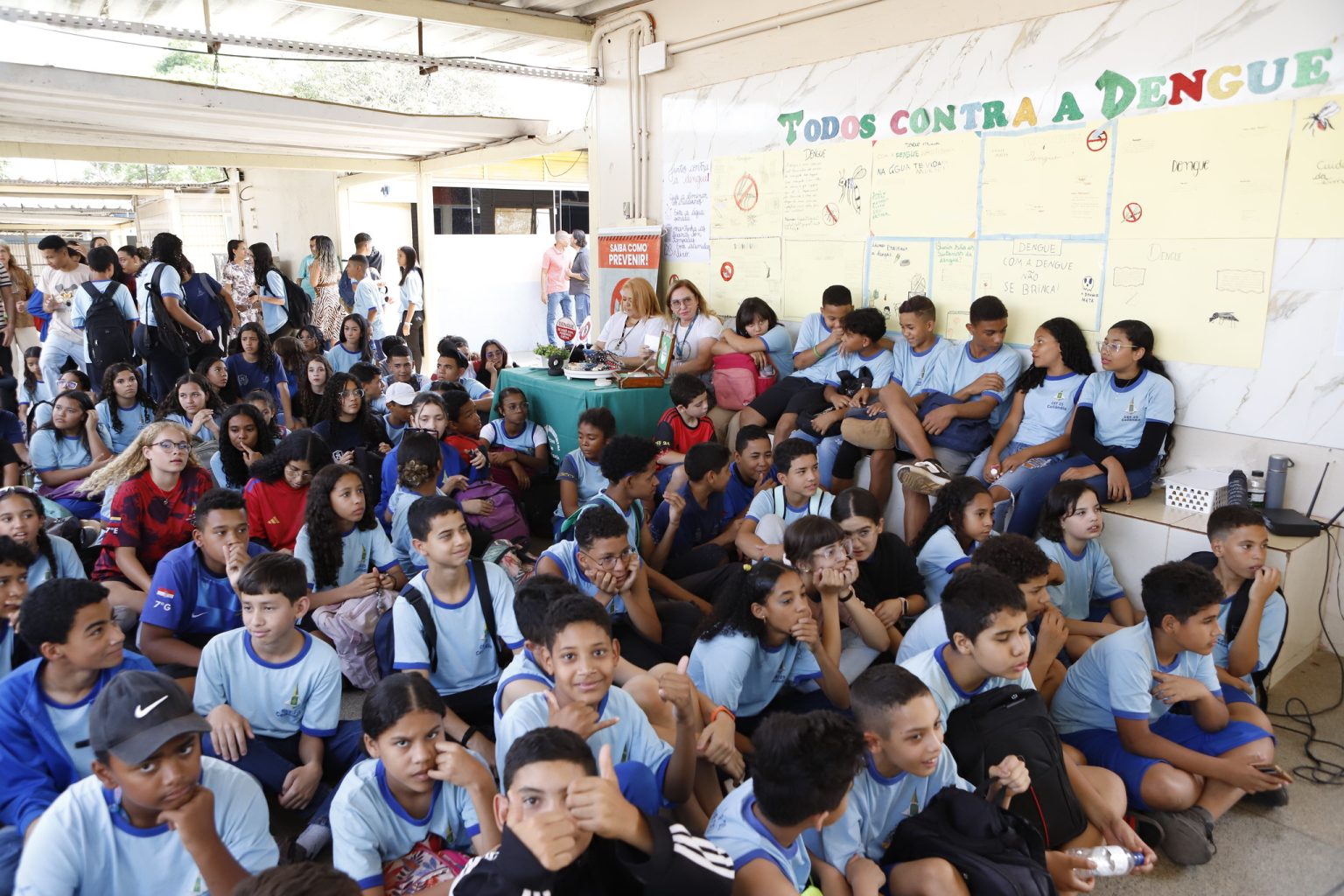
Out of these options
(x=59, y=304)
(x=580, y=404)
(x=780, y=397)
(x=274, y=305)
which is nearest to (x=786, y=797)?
(x=780, y=397)

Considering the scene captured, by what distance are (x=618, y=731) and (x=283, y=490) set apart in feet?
7.65

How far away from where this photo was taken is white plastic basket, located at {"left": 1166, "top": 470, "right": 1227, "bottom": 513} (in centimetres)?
395

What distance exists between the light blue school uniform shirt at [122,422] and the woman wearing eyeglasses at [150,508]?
1.28 m

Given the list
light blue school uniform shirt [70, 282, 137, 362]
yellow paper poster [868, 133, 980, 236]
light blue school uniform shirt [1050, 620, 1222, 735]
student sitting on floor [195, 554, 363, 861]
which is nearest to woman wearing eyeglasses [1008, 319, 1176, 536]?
yellow paper poster [868, 133, 980, 236]

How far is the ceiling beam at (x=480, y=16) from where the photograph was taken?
244 inches

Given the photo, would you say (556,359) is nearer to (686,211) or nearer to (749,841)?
(686,211)

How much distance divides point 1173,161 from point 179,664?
4.57 m

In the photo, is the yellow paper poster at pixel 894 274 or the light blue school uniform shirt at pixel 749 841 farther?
the yellow paper poster at pixel 894 274

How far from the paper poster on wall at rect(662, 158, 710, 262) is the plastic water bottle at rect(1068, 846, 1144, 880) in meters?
4.91

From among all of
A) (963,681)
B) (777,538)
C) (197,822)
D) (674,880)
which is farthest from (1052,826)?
(197,822)

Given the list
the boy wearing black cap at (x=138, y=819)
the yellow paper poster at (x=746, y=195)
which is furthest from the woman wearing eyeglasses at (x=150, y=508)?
the yellow paper poster at (x=746, y=195)

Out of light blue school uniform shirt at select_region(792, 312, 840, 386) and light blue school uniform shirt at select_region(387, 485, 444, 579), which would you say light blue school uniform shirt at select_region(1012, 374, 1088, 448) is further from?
light blue school uniform shirt at select_region(387, 485, 444, 579)

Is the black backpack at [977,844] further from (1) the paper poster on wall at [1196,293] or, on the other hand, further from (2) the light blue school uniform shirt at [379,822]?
(1) the paper poster on wall at [1196,293]

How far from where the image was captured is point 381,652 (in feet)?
11.0
